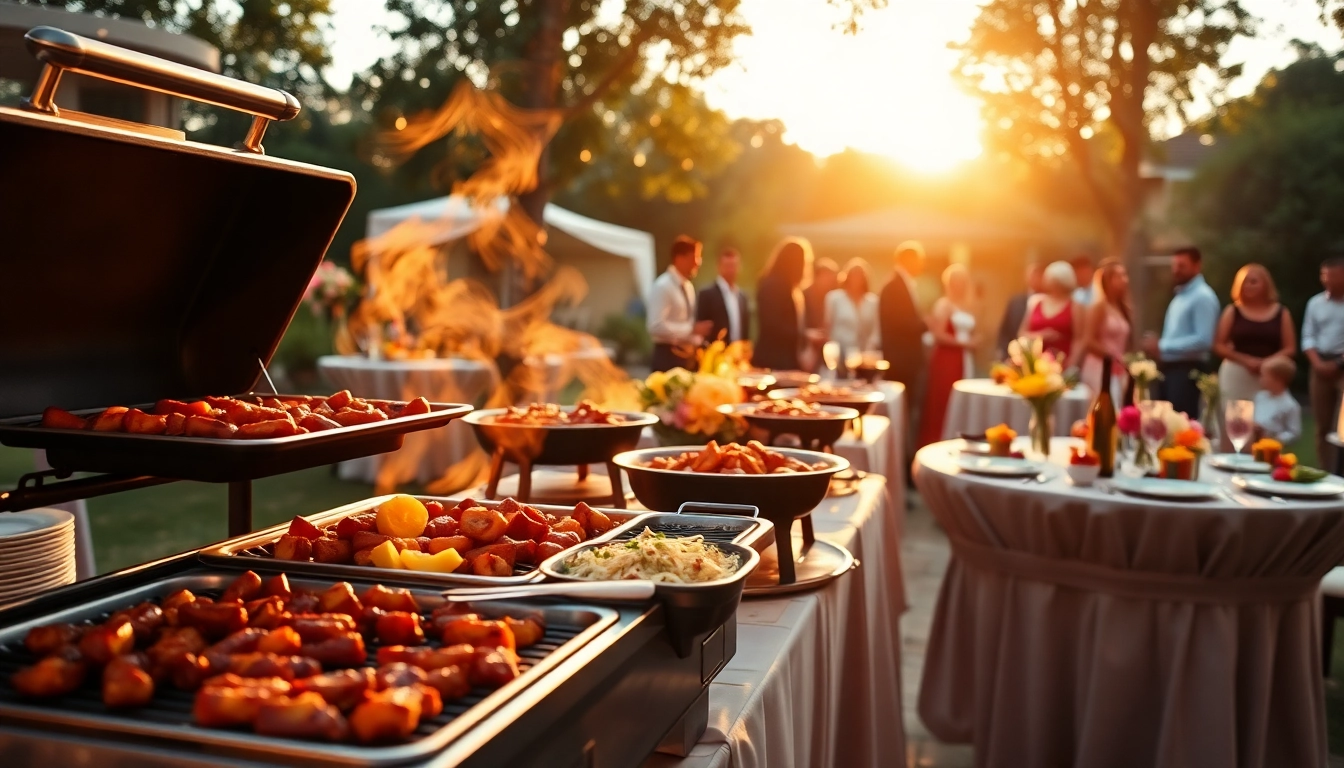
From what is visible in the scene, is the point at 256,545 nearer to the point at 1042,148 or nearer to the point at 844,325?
the point at 844,325

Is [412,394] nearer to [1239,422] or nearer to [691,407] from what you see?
[691,407]

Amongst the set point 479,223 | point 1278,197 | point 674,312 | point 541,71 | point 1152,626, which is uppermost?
point 541,71

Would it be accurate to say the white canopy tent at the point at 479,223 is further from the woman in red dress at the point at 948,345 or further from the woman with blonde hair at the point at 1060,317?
the woman with blonde hair at the point at 1060,317

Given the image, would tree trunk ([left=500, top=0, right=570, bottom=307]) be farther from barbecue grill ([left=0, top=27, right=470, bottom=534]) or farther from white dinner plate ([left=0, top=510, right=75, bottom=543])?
white dinner plate ([left=0, top=510, right=75, bottom=543])

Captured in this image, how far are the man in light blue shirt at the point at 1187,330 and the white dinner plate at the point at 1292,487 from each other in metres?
4.59

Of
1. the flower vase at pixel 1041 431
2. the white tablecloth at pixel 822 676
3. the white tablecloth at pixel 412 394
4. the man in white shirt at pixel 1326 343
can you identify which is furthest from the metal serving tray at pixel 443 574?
the man in white shirt at pixel 1326 343

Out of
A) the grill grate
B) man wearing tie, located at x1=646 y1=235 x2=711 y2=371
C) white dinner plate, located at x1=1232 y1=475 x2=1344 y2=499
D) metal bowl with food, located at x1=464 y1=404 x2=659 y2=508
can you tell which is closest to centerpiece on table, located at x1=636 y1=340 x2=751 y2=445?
metal bowl with food, located at x1=464 y1=404 x2=659 y2=508

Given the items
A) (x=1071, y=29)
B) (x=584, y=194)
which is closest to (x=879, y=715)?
(x=1071, y=29)

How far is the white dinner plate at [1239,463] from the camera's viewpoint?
3461mm

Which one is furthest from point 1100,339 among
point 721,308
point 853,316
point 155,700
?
point 155,700

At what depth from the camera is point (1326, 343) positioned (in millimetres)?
7980

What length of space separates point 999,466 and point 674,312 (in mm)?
3520

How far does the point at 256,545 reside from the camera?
1387 mm

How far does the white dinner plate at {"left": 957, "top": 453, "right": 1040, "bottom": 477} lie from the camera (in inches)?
126
